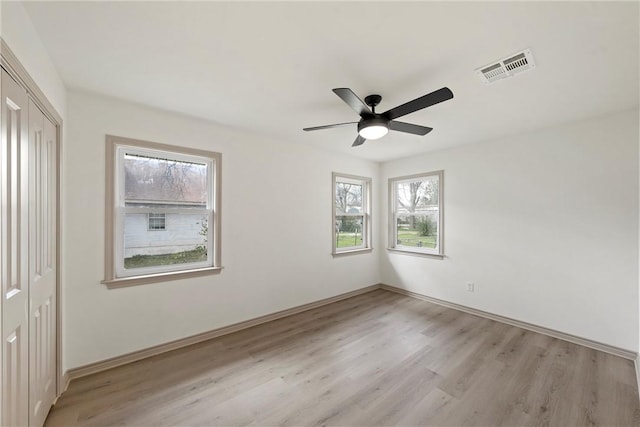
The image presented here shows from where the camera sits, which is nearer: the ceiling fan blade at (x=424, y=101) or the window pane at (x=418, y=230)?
the ceiling fan blade at (x=424, y=101)

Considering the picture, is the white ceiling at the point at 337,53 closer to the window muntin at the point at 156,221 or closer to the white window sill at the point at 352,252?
the window muntin at the point at 156,221

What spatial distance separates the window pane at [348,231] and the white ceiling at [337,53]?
7.38ft

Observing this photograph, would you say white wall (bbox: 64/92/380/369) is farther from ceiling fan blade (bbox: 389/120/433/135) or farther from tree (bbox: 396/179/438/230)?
ceiling fan blade (bbox: 389/120/433/135)

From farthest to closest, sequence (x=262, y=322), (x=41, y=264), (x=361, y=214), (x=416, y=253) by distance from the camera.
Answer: (x=361, y=214) < (x=416, y=253) < (x=262, y=322) < (x=41, y=264)

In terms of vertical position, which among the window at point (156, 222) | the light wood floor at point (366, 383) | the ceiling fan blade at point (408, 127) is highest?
the ceiling fan blade at point (408, 127)

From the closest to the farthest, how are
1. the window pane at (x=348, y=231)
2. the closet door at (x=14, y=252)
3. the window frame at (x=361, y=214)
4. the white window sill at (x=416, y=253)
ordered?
the closet door at (x=14, y=252), the white window sill at (x=416, y=253), the window frame at (x=361, y=214), the window pane at (x=348, y=231)

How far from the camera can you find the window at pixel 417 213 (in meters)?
4.37

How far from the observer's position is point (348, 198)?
4809mm

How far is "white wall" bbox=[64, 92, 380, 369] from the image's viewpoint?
2.35m

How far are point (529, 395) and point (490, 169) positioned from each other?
271 centimetres

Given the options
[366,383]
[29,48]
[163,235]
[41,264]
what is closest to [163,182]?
[163,235]

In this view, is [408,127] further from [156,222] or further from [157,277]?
[157,277]

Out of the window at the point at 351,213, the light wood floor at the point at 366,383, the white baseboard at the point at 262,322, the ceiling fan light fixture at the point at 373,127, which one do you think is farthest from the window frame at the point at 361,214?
the ceiling fan light fixture at the point at 373,127

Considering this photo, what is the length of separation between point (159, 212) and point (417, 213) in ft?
12.8
